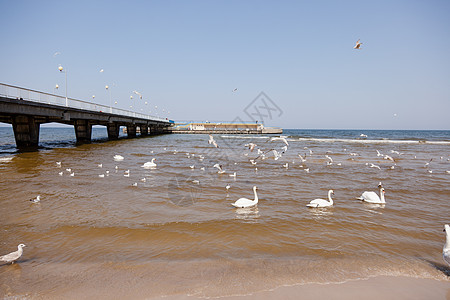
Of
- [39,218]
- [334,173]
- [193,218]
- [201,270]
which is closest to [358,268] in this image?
[201,270]

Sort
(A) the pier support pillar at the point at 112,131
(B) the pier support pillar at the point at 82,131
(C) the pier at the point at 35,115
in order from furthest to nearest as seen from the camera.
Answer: (A) the pier support pillar at the point at 112,131 < (B) the pier support pillar at the point at 82,131 < (C) the pier at the point at 35,115

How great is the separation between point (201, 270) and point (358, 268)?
3105 mm

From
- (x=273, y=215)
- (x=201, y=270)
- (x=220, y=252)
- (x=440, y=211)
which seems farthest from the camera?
(x=440, y=211)

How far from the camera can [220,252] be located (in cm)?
592

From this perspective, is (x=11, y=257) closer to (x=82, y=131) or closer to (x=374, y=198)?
(x=374, y=198)

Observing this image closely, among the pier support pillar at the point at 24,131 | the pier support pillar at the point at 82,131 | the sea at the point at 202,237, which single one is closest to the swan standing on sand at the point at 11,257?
the sea at the point at 202,237

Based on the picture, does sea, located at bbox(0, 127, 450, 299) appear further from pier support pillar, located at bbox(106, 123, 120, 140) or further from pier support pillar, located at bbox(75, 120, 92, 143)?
pier support pillar, located at bbox(106, 123, 120, 140)

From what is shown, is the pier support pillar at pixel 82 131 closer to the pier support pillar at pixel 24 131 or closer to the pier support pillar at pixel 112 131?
the pier support pillar at pixel 112 131

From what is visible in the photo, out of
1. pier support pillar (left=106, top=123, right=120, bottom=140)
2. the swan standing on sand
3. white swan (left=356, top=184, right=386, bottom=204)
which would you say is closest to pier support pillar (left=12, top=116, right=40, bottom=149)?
pier support pillar (left=106, top=123, right=120, bottom=140)

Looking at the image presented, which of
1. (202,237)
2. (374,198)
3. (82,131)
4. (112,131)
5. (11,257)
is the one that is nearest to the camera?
(11,257)

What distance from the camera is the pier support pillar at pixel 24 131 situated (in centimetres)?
2666

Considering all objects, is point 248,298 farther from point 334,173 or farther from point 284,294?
point 334,173

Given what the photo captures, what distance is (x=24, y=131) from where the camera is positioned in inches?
1060

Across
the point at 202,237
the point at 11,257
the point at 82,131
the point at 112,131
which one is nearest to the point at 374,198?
the point at 202,237
